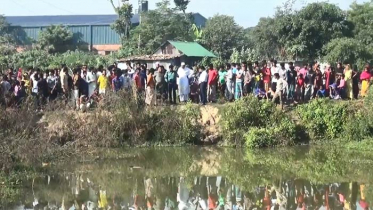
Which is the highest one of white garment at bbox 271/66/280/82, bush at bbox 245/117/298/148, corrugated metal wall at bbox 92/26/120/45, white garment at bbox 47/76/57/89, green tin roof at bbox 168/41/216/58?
corrugated metal wall at bbox 92/26/120/45

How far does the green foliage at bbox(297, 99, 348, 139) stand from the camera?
18797mm

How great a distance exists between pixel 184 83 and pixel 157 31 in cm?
2315

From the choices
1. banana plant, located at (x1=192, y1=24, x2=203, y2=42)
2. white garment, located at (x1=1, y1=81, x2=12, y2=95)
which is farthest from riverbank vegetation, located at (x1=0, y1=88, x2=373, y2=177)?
banana plant, located at (x1=192, y1=24, x2=203, y2=42)

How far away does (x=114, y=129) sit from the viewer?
18.3 m

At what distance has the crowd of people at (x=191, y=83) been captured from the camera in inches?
754

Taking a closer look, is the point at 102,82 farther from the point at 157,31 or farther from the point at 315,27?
the point at 157,31

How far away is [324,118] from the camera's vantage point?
1884 cm

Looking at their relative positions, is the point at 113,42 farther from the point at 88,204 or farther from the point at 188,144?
the point at 88,204

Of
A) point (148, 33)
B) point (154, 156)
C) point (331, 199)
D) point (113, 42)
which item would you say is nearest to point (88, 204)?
point (331, 199)

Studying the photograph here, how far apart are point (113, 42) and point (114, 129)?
37498 mm

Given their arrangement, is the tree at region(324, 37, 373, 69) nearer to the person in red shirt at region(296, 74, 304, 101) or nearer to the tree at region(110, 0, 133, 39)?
the person in red shirt at region(296, 74, 304, 101)

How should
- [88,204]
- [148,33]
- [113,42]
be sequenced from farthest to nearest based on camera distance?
→ 1. [113,42]
2. [148,33]
3. [88,204]

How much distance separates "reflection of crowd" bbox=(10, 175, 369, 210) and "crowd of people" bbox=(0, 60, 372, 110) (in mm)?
5894

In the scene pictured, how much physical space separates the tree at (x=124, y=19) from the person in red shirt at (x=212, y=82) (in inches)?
1070
